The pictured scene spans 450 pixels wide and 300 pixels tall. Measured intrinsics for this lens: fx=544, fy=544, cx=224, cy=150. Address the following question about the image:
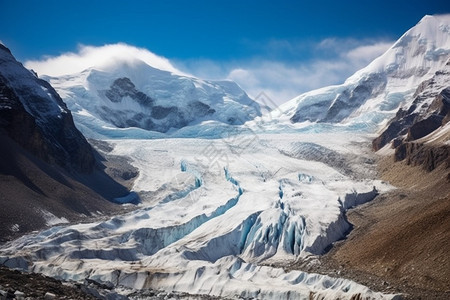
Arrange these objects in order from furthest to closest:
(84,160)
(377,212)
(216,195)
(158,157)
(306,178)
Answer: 1. (158,157)
2. (84,160)
3. (306,178)
4. (216,195)
5. (377,212)

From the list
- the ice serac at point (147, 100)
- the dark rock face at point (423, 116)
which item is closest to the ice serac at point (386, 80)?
the ice serac at point (147, 100)

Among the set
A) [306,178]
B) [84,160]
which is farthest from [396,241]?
[84,160]

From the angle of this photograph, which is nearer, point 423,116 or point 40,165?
point 40,165

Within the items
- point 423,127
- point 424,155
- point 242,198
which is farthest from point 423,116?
point 242,198

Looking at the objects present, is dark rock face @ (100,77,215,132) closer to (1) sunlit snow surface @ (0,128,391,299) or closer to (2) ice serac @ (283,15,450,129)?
(2) ice serac @ (283,15,450,129)

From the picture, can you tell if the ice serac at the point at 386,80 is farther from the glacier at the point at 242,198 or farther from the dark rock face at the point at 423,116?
the dark rock face at the point at 423,116

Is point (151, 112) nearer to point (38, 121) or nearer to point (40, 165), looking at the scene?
point (38, 121)

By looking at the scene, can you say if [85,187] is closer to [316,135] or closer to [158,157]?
[158,157]

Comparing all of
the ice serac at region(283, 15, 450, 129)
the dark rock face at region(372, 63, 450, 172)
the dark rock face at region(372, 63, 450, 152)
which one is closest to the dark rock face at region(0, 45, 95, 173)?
the dark rock face at region(372, 63, 450, 172)
